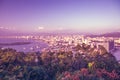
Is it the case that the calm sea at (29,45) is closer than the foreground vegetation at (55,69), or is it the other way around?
the foreground vegetation at (55,69)

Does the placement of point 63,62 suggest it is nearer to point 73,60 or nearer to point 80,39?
point 73,60

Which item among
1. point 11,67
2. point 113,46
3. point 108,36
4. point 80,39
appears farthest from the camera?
point 80,39

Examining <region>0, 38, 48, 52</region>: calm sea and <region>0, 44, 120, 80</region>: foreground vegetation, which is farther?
<region>0, 38, 48, 52</region>: calm sea

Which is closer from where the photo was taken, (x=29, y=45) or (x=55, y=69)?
(x=55, y=69)

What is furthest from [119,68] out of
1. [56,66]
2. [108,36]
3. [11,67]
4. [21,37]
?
[21,37]

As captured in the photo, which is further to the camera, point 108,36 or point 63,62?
point 108,36

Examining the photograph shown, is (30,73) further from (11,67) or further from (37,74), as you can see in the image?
(11,67)

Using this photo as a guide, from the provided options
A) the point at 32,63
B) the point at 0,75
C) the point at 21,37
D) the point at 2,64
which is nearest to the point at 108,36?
the point at 21,37

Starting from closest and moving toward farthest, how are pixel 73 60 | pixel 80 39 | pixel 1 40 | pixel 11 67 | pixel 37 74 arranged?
pixel 37 74 → pixel 11 67 → pixel 73 60 → pixel 1 40 → pixel 80 39

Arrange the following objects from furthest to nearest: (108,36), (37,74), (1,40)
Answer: (108,36)
(1,40)
(37,74)
